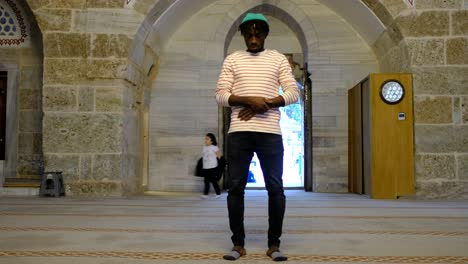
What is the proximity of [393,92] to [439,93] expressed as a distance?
62 cm

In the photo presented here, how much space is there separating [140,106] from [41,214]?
3.73 meters

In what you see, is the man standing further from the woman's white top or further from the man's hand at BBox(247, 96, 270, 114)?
the woman's white top

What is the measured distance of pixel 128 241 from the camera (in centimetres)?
332

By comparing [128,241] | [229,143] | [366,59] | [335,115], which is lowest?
[128,241]

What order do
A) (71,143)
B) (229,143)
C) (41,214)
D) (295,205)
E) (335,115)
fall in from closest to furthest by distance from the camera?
(229,143), (41,214), (295,205), (71,143), (335,115)

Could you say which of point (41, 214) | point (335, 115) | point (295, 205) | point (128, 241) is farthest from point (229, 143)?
point (335, 115)

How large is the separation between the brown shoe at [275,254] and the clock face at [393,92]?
4.84 m

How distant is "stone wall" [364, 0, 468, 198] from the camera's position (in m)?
7.22

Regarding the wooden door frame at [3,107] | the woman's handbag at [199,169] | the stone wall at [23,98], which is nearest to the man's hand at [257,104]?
the woman's handbag at [199,169]

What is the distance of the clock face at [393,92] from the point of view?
7211 millimetres

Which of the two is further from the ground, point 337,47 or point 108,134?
point 337,47

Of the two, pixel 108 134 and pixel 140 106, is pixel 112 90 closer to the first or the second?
pixel 108 134

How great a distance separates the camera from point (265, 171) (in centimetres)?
287

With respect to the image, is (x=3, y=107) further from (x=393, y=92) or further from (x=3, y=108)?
(x=393, y=92)
